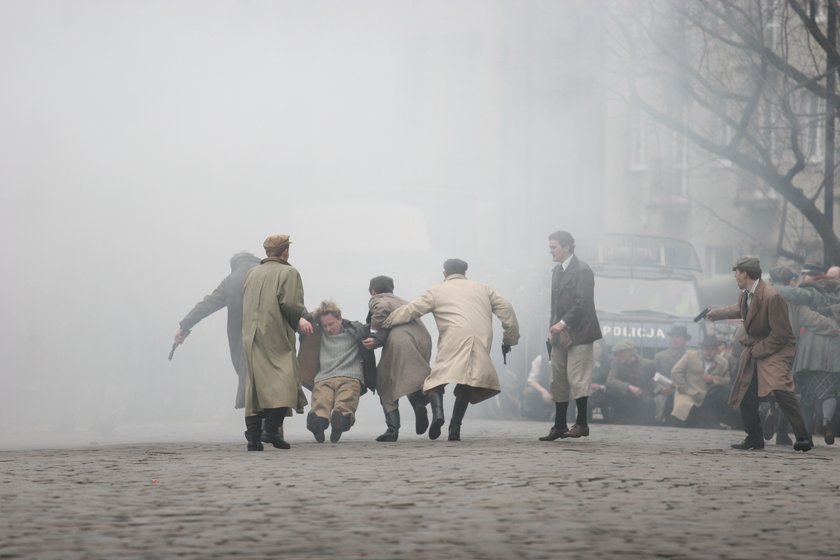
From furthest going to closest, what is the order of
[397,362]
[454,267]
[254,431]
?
[454,267] < [397,362] < [254,431]

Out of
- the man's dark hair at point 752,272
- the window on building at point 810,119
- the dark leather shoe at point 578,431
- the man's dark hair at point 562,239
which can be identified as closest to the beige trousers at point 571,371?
the dark leather shoe at point 578,431

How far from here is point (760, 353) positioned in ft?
38.7

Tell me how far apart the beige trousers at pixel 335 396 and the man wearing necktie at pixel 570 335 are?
1387mm

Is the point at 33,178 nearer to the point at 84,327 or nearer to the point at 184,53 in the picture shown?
the point at 84,327

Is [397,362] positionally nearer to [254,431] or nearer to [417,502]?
[254,431]

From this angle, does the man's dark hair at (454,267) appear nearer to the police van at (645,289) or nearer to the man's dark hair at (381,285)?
the man's dark hair at (381,285)

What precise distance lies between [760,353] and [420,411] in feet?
8.04

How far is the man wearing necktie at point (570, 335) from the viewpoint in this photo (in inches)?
478

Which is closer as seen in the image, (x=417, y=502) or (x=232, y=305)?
(x=417, y=502)

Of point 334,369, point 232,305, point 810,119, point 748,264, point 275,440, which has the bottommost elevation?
point 275,440

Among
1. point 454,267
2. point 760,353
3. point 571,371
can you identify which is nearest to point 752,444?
point 760,353

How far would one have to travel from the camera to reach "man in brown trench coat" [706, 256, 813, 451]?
464 inches

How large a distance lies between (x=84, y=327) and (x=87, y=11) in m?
4.03

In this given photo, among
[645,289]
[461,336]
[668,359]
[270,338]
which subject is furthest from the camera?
[645,289]
